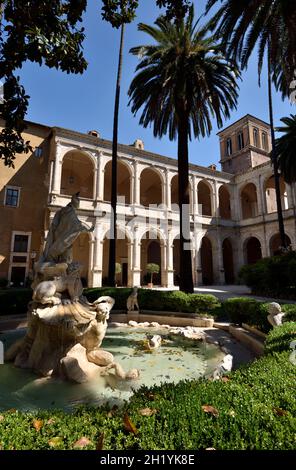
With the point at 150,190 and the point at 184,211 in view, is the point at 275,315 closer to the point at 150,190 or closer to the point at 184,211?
the point at 184,211

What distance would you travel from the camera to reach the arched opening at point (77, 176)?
24.3 meters

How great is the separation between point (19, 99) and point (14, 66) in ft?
1.91

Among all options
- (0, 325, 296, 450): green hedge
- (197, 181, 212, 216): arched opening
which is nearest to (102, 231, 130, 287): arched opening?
(197, 181, 212, 216): arched opening

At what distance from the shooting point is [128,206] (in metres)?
23.3

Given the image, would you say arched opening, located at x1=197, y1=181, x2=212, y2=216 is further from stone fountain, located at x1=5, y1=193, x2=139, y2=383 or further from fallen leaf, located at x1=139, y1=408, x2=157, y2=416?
fallen leaf, located at x1=139, y1=408, x2=157, y2=416

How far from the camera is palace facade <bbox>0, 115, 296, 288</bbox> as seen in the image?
2080 cm

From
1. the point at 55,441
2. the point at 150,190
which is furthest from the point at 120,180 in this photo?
the point at 55,441

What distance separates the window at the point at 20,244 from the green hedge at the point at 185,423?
20.5m

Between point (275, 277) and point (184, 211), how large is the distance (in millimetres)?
7218

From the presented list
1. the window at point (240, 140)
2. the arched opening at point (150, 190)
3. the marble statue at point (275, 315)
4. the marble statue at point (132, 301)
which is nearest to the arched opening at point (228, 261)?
the arched opening at point (150, 190)

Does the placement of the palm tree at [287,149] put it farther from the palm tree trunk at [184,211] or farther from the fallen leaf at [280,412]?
the fallen leaf at [280,412]

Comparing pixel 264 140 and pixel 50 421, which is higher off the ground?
pixel 264 140
